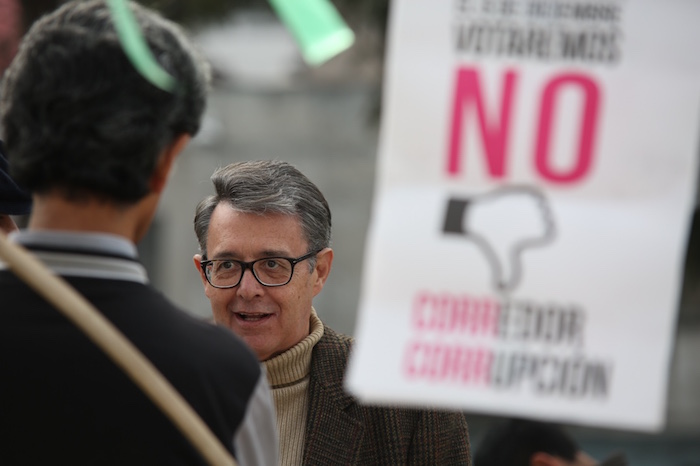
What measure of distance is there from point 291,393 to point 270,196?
52cm

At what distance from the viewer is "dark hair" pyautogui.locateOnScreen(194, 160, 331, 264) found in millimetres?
3057

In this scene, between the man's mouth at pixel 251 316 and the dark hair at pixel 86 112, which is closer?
the dark hair at pixel 86 112

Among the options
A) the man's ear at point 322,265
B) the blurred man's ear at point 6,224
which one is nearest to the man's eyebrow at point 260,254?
the man's ear at point 322,265

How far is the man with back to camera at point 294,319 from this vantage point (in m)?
2.86

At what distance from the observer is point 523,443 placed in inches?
90.2

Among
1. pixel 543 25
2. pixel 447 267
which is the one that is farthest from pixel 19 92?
pixel 543 25

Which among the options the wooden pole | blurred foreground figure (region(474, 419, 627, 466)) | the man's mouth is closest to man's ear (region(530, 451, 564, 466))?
blurred foreground figure (region(474, 419, 627, 466))

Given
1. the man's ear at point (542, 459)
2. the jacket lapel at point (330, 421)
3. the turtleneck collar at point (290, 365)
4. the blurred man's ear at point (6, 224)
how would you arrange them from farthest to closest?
the turtleneck collar at point (290, 365) → the jacket lapel at point (330, 421) → the blurred man's ear at point (6, 224) → the man's ear at point (542, 459)

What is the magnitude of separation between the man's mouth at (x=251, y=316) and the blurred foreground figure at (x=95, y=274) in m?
1.30

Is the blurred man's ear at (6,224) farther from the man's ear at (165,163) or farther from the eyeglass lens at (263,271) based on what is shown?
the man's ear at (165,163)

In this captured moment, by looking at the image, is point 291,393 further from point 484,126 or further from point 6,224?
point 484,126

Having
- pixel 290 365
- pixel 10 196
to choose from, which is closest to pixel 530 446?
pixel 290 365

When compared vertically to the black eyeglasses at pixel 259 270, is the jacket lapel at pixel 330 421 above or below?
below

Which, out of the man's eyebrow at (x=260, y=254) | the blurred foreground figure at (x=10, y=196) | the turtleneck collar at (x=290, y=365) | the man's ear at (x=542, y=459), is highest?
the blurred foreground figure at (x=10, y=196)
